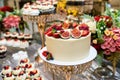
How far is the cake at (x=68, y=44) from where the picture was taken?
1.42 metres

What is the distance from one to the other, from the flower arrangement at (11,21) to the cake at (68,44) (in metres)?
1.24

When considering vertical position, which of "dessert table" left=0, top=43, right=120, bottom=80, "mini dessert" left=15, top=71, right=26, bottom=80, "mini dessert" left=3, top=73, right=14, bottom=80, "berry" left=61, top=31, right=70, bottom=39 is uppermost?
"berry" left=61, top=31, right=70, bottom=39

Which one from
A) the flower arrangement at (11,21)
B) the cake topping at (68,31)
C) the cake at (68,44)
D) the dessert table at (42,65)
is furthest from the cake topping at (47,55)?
the flower arrangement at (11,21)

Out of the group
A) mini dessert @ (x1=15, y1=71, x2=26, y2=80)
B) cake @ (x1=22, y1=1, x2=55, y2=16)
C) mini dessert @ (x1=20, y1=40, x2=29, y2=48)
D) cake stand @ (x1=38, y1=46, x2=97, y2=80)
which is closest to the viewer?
cake stand @ (x1=38, y1=46, x2=97, y2=80)

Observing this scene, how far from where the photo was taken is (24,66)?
1.92 m

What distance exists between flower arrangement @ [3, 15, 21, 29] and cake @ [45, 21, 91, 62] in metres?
1.24

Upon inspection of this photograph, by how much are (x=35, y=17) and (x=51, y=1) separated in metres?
0.50

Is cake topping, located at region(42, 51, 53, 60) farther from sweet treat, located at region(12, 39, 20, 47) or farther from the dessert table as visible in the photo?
sweet treat, located at region(12, 39, 20, 47)

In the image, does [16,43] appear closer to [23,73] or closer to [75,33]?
[23,73]

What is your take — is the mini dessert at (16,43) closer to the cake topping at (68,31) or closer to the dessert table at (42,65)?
the dessert table at (42,65)

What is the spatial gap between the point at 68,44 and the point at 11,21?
142cm

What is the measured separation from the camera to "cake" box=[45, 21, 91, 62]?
1416 millimetres

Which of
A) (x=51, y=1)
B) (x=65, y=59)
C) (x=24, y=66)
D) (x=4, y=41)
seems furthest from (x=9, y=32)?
(x=65, y=59)

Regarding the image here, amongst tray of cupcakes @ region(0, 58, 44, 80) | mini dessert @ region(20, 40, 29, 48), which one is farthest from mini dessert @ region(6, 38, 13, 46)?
tray of cupcakes @ region(0, 58, 44, 80)
